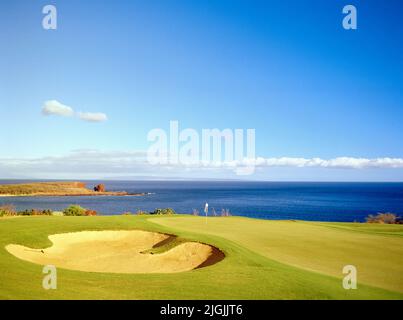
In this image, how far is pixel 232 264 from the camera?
12008mm

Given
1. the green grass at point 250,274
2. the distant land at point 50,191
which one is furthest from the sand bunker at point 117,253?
the distant land at point 50,191

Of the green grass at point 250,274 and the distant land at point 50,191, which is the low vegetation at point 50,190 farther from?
the green grass at point 250,274

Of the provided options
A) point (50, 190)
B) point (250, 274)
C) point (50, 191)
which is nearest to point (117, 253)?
point (250, 274)

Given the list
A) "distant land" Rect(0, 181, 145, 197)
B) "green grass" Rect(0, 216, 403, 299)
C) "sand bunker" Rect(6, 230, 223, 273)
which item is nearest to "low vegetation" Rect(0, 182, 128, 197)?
"distant land" Rect(0, 181, 145, 197)

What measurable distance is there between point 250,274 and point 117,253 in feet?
28.0

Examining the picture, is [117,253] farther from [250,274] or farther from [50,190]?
[50,190]

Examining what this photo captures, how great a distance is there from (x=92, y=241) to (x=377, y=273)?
14.2m

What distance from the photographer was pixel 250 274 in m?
10.7

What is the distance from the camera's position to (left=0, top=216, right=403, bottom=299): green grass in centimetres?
871

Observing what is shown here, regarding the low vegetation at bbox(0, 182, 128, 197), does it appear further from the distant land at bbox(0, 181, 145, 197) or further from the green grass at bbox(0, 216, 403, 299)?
the green grass at bbox(0, 216, 403, 299)

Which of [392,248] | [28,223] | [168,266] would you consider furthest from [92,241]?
[392,248]

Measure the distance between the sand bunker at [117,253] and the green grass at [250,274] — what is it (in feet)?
2.27

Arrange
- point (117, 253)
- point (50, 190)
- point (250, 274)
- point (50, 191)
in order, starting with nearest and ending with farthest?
point (250, 274), point (117, 253), point (50, 191), point (50, 190)
